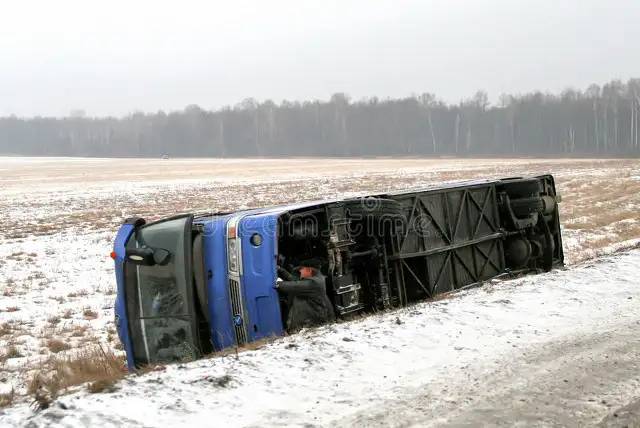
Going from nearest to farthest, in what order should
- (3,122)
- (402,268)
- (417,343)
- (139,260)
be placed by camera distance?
(417,343), (139,260), (402,268), (3,122)

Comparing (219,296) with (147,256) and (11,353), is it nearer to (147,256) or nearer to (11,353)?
(147,256)

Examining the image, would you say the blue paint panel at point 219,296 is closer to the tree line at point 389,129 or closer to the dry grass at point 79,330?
the dry grass at point 79,330

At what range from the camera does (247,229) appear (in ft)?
21.7

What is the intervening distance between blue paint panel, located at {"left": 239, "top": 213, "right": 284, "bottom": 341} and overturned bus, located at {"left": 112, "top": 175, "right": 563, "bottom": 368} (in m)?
0.01

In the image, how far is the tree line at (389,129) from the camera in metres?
106

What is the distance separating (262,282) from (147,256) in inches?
49.4

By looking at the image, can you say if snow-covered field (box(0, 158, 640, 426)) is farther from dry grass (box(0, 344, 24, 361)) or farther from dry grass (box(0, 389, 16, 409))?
dry grass (box(0, 389, 16, 409))

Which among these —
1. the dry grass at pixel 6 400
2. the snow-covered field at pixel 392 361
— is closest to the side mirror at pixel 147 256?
the snow-covered field at pixel 392 361

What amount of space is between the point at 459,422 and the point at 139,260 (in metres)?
3.89

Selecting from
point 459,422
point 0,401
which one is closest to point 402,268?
point 459,422

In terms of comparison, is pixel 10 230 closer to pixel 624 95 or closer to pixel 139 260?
pixel 139 260

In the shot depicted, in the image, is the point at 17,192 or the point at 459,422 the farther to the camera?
the point at 17,192

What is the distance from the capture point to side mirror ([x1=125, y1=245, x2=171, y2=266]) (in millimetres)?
6543

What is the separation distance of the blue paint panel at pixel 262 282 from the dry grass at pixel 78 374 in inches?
55.4
